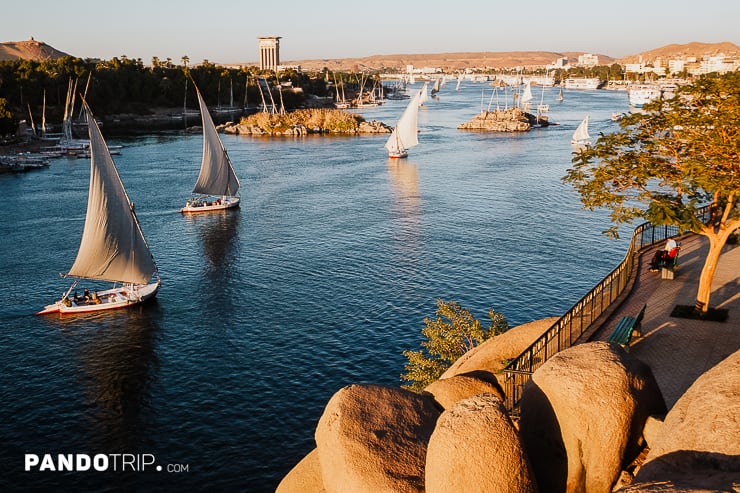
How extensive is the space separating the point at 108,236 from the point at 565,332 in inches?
1195

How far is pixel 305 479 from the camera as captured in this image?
1595 cm

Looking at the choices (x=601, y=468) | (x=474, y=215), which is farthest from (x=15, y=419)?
(x=474, y=215)

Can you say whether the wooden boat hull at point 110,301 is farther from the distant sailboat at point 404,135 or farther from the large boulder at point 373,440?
the distant sailboat at point 404,135

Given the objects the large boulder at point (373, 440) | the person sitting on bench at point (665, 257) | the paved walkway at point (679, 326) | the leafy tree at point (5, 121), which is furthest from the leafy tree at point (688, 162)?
the leafy tree at point (5, 121)

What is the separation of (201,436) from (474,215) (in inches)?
1620

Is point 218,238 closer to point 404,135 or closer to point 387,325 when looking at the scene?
point 387,325

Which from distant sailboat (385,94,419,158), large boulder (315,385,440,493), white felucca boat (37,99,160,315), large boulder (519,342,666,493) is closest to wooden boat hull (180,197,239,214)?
white felucca boat (37,99,160,315)

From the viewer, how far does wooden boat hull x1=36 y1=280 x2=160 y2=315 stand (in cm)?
3834

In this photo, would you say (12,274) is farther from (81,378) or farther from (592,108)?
(592,108)

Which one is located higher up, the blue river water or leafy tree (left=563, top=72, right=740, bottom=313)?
leafy tree (left=563, top=72, right=740, bottom=313)

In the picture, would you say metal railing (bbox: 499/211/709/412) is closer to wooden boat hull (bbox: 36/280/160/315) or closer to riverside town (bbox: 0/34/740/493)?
riverside town (bbox: 0/34/740/493)

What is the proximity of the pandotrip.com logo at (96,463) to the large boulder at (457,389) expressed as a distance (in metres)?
12.6

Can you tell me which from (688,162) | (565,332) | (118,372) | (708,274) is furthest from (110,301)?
(688,162)

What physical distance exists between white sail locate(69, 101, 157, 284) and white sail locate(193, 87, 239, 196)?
79.6 feet
